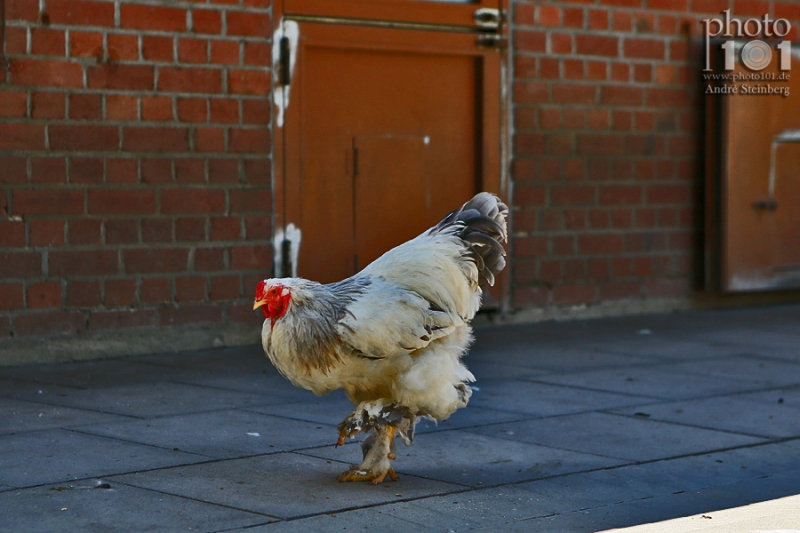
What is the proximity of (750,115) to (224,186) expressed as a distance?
5.85 m

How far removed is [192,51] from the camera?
9320 mm

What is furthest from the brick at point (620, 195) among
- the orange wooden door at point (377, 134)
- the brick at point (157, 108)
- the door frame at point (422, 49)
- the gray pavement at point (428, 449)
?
the brick at point (157, 108)

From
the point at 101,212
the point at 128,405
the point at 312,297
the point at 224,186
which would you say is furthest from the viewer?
the point at 224,186

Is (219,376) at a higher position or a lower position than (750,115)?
lower

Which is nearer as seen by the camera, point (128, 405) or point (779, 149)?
point (128, 405)

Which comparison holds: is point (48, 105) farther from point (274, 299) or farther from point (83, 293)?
point (274, 299)

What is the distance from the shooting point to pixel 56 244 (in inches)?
345

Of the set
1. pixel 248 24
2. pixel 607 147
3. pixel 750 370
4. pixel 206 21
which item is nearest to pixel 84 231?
pixel 206 21

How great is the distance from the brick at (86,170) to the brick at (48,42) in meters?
0.80

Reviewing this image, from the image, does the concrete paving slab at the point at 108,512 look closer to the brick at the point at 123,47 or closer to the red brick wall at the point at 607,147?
the brick at the point at 123,47

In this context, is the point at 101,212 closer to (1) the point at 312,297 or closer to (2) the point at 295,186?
(2) the point at 295,186

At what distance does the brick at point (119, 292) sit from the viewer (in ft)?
29.6

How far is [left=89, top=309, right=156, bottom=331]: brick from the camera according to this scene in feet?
29.5

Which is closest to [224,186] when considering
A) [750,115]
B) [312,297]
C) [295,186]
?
[295,186]
